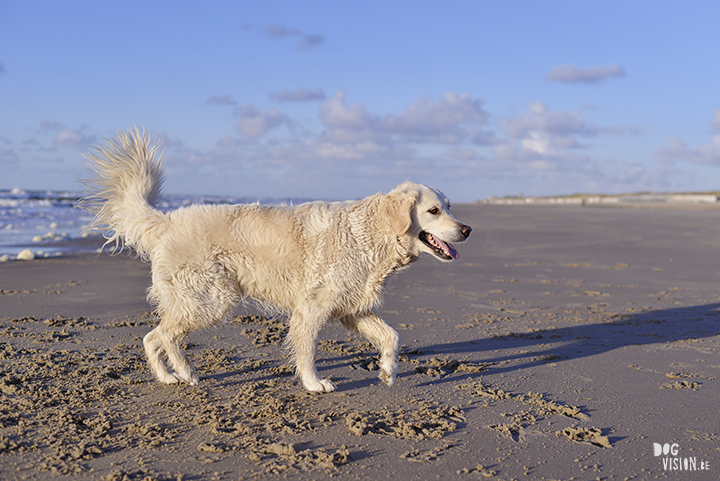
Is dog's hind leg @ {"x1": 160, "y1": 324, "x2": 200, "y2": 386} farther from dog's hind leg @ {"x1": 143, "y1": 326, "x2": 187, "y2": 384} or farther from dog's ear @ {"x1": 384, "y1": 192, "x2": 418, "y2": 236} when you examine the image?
dog's ear @ {"x1": 384, "y1": 192, "x2": 418, "y2": 236}

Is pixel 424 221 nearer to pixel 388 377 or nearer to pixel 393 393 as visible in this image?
pixel 388 377

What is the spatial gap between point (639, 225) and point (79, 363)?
20.6 metres

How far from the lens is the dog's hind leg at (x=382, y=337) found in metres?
4.49

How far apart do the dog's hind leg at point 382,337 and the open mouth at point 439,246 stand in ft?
2.58

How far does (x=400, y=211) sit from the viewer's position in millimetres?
4719

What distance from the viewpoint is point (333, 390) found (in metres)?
4.41

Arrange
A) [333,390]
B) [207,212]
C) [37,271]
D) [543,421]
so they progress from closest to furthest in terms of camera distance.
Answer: [543,421] < [333,390] < [207,212] < [37,271]

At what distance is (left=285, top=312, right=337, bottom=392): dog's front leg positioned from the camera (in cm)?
440

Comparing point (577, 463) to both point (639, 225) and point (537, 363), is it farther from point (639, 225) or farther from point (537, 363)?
point (639, 225)

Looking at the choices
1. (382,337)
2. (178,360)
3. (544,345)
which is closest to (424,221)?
(382,337)

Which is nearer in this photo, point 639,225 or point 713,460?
point 713,460

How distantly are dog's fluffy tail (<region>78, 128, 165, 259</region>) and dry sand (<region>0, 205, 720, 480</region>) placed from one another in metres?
1.20

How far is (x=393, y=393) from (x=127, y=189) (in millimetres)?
3002

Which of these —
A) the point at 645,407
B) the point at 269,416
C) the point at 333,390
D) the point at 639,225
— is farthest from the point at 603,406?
the point at 639,225
